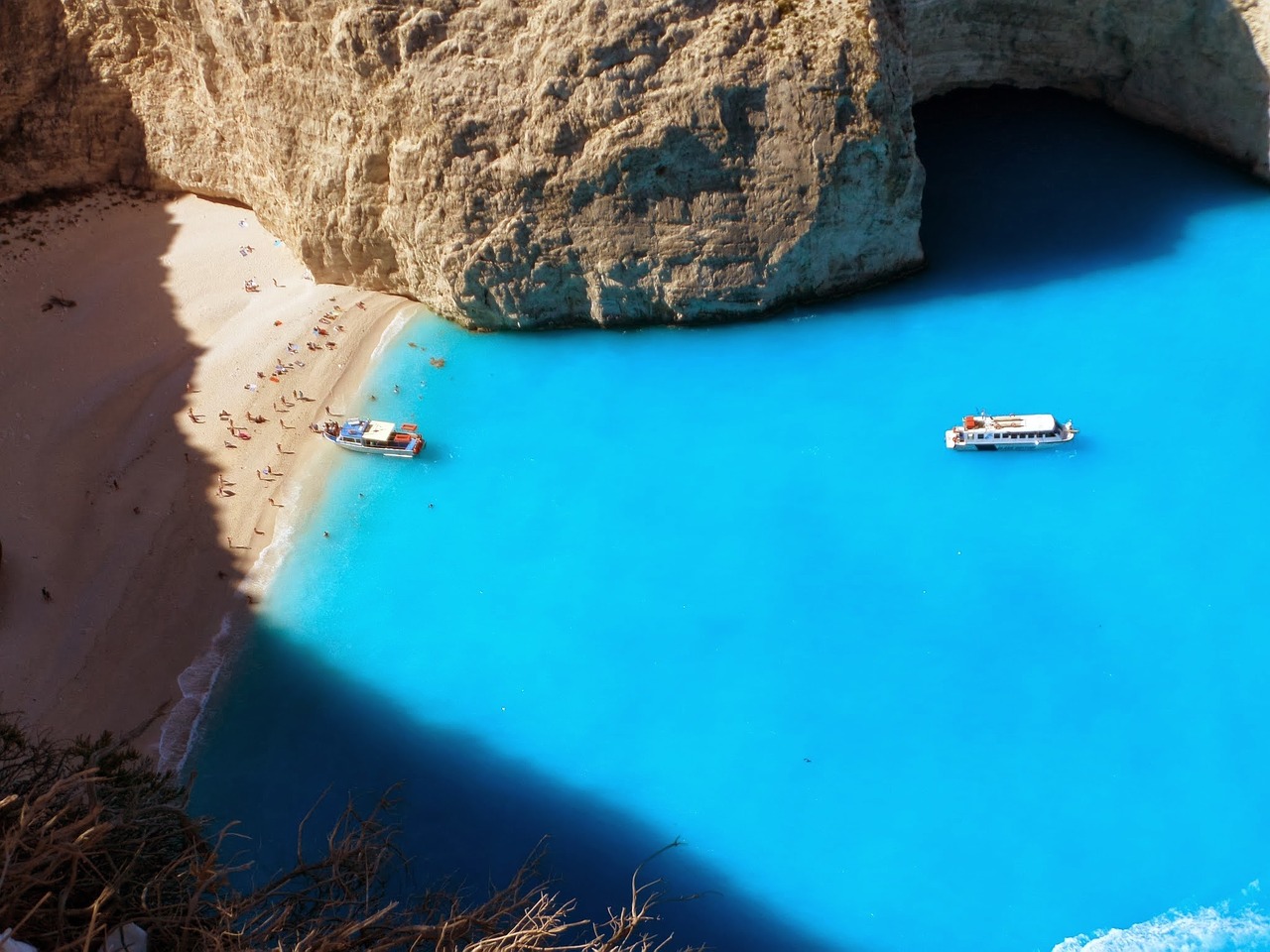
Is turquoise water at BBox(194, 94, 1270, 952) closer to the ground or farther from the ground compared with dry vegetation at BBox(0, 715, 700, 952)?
closer to the ground

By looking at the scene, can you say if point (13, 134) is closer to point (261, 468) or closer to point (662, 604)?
point (261, 468)

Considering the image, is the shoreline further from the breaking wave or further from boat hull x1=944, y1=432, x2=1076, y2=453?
boat hull x1=944, y1=432, x2=1076, y2=453

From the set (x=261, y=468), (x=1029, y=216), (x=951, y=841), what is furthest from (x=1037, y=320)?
(x=261, y=468)

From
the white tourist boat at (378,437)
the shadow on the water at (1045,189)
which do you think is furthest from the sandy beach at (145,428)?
the shadow on the water at (1045,189)

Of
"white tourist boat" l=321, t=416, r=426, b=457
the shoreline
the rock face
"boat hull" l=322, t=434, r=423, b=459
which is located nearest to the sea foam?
A: the rock face

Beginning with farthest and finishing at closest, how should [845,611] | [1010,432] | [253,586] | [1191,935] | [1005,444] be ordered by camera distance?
[253,586] → [1005,444] → [1010,432] → [845,611] → [1191,935]

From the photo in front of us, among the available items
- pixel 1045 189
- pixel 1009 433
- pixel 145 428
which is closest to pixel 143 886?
pixel 145 428

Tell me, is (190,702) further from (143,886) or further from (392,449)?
(143,886)
